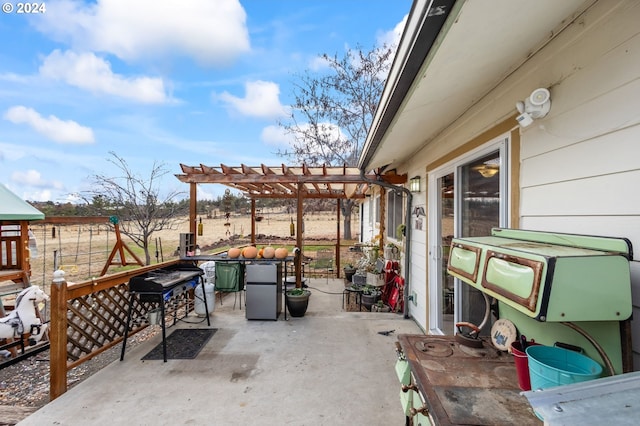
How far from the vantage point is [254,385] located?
109 inches

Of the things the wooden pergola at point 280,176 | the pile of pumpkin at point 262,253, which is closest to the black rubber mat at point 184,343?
the pile of pumpkin at point 262,253

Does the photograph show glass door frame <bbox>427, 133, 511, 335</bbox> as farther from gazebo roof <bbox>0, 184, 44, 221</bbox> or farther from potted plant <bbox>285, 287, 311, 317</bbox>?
gazebo roof <bbox>0, 184, 44, 221</bbox>

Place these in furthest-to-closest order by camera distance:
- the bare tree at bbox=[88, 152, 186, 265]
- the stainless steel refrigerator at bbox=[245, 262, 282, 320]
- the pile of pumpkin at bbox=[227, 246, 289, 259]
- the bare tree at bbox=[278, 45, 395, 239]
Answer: the bare tree at bbox=[278, 45, 395, 239], the bare tree at bbox=[88, 152, 186, 265], the pile of pumpkin at bbox=[227, 246, 289, 259], the stainless steel refrigerator at bbox=[245, 262, 282, 320]

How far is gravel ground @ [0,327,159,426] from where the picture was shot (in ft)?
9.80

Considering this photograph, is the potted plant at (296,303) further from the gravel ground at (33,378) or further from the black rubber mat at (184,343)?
the gravel ground at (33,378)

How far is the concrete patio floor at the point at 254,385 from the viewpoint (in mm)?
2312

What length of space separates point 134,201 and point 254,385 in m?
6.04

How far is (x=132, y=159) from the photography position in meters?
7.25

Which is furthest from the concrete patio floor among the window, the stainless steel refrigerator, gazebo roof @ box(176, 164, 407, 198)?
gazebo roof @ box(176, 164, 407, 198)

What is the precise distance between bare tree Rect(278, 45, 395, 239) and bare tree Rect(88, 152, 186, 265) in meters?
6.22

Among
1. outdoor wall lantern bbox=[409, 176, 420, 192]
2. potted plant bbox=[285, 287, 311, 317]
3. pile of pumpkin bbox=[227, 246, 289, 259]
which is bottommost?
potted plant bbox=[285, 287, 311, 317]

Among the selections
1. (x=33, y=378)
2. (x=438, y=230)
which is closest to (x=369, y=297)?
(x=438, y=230)

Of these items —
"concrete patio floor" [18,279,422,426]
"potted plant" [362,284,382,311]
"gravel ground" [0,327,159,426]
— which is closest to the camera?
"concrete patio floor" [18,279,422,426]

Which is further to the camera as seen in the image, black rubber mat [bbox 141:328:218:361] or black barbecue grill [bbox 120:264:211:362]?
black rubber mat [bbox 141:328:218:361]
